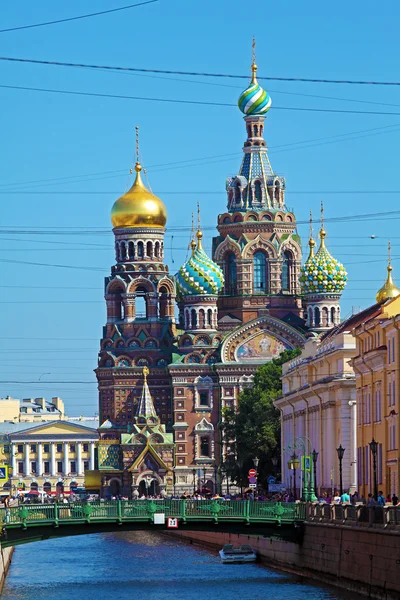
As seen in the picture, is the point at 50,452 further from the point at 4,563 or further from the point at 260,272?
the point at 4,563

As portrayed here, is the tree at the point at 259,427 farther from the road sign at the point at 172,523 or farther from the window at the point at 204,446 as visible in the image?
the road sign at the point at 172,523

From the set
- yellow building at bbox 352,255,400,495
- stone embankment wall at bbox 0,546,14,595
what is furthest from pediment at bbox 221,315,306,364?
yellow building at bbox 352,255,400,495

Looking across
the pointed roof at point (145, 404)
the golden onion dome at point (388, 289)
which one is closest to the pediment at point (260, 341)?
the pointed roof at point (145, 404)

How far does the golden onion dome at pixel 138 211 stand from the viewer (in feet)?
396

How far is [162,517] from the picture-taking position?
54969 mm

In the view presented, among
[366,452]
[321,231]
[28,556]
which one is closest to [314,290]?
[321,231]

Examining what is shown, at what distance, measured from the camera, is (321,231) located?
116m

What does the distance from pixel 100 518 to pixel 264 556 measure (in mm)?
11089

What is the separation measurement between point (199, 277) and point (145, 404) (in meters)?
8.63

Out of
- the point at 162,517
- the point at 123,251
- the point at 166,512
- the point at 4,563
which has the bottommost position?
the point at 4,563

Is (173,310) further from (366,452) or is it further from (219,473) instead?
(366,452)

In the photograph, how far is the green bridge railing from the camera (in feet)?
180

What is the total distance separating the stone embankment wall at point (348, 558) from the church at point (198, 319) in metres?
53.6

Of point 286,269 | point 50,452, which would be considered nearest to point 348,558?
point 286,269
